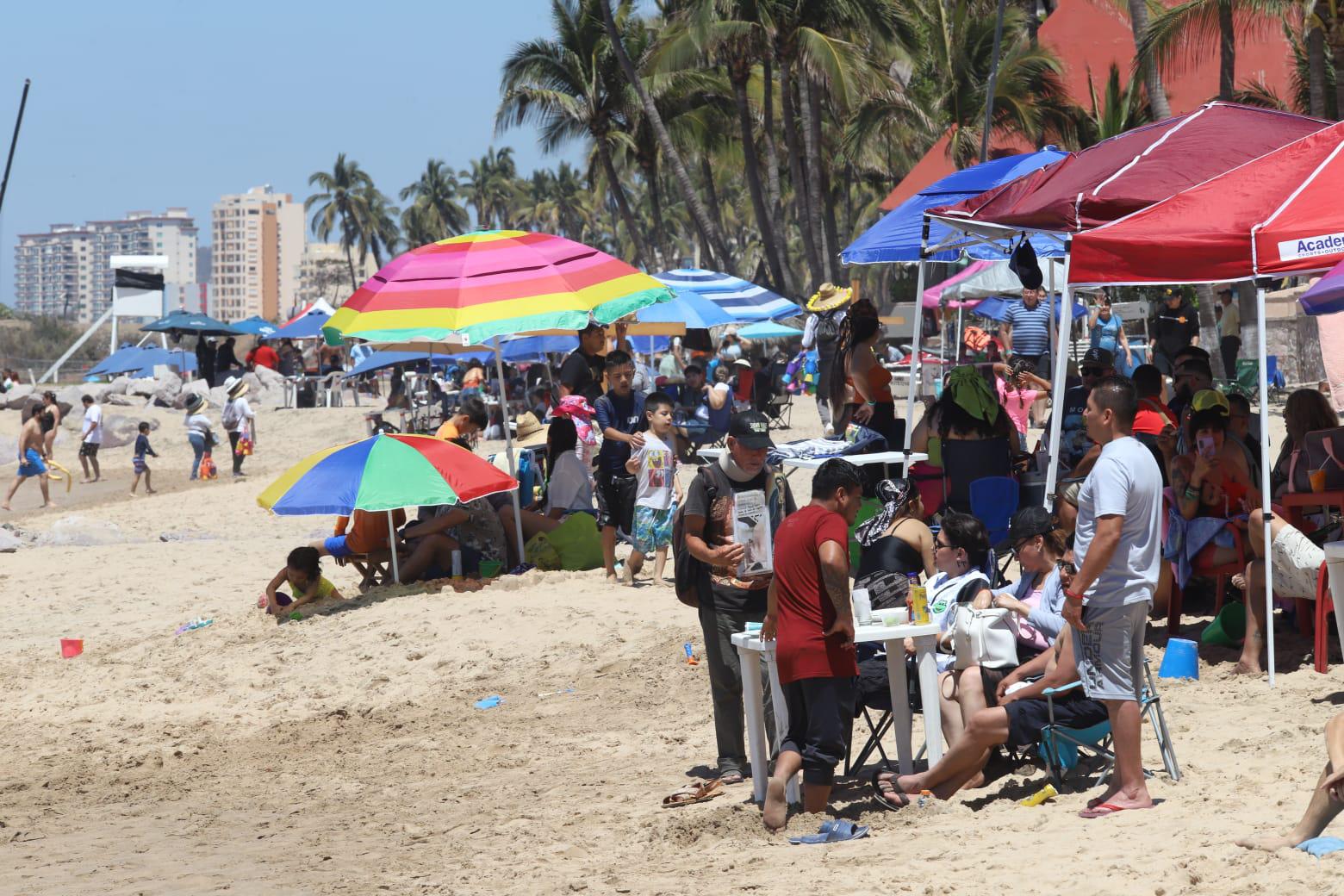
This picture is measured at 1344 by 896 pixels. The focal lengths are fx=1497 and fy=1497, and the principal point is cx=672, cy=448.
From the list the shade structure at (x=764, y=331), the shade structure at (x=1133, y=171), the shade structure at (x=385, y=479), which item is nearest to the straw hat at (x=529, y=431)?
the shade structure at (x=385, y=479)

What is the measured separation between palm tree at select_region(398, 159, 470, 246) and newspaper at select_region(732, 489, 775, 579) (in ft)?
308

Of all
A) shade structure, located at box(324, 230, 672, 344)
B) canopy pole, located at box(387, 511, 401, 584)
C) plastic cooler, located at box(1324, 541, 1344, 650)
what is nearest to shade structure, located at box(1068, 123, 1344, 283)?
plastic cooler, located at box(1324, 541, 1344, 650)

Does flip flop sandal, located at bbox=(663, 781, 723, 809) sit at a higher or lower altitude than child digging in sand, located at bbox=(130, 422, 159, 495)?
lower

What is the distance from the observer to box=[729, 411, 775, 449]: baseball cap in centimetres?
641

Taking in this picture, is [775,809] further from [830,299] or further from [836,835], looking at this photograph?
[830,299]

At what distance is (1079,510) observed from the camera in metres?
5.32

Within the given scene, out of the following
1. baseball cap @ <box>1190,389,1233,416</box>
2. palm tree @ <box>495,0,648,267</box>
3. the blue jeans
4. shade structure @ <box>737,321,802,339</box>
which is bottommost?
the blue jeans

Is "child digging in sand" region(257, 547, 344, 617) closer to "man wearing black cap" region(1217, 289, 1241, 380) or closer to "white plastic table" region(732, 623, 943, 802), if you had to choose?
"white plastic table" region(732, 623, 943, 802)

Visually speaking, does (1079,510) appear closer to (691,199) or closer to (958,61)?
(958,61)

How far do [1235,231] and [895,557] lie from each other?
2111mm

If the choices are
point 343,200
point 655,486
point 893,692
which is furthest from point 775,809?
point 343,200

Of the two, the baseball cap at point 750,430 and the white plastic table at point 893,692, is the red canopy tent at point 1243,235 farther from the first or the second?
the white plastic table at point 893,692

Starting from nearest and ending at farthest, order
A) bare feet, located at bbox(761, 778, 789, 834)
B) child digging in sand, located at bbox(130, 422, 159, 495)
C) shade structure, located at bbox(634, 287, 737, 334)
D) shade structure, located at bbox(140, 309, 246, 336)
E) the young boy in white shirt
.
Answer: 1. bare feet, located at bbox(761, 778, 789, 834)
2. the young boy in white shirt
3. shade structure, located at bbox(634, 287, 737, 334)
4. child digging in sand, located at bbox(130, 422, 159, 495)
5. shade structure, located at bbox(140, 309, 246, 336)

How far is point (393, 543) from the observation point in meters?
11.0
